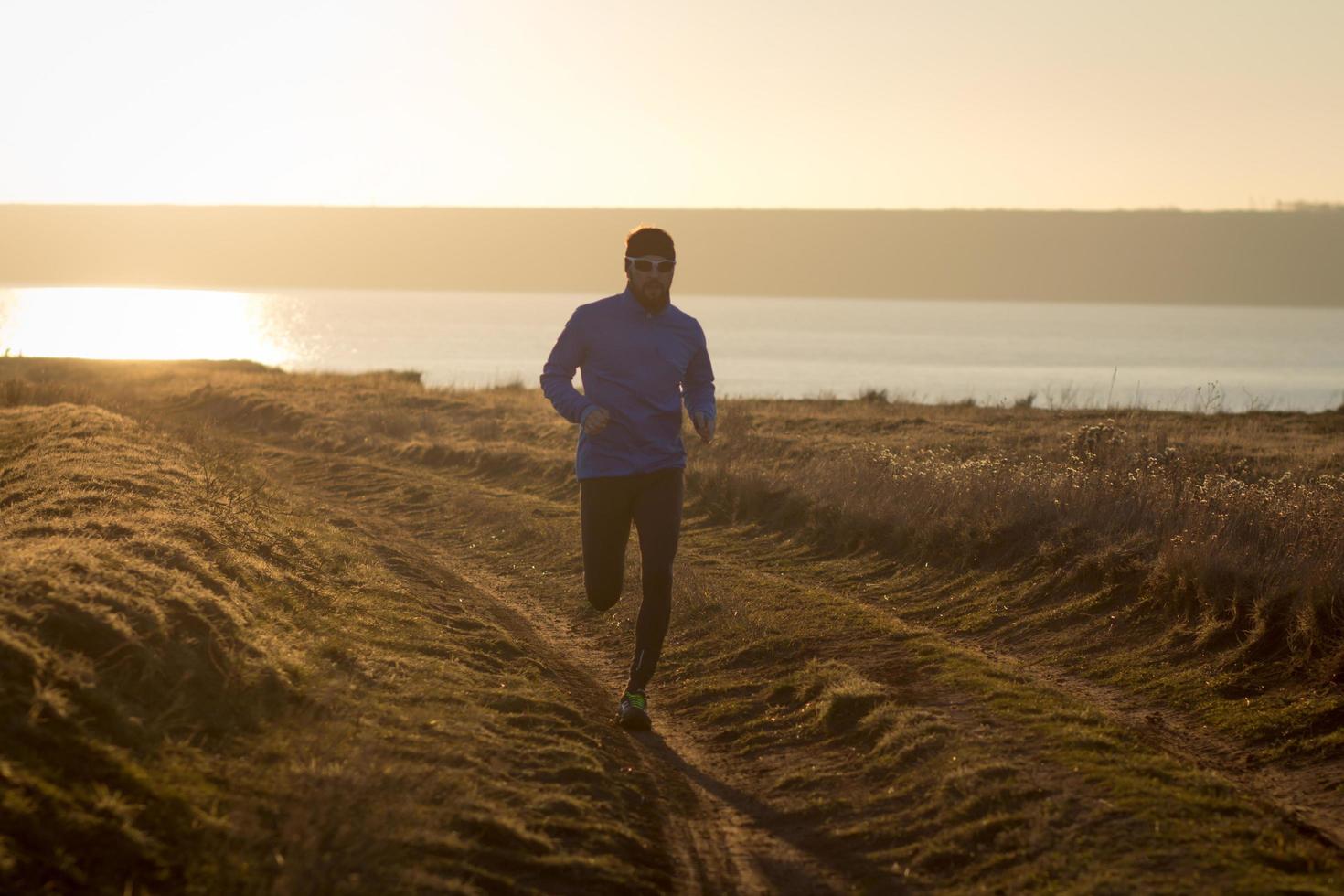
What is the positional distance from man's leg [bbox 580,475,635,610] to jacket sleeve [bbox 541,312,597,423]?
1.33 ft

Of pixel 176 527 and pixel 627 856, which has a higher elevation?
pixel 176 527

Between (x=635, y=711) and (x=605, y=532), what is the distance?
1.00 metres

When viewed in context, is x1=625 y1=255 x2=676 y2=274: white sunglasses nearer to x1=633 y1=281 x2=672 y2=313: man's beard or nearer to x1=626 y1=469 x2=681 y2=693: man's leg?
x1=633 y1=281 x2=672 y2=313: man's beard

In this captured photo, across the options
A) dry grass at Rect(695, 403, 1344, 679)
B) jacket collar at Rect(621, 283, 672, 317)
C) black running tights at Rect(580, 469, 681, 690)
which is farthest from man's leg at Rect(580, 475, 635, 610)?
dry grass at Rect(695, 403, 1344, 679)

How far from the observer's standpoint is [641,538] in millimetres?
7121

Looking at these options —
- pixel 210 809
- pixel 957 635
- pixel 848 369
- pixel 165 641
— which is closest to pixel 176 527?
pixel 165 641

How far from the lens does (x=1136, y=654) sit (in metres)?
8.32

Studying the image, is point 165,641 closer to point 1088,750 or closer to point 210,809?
point 210,809

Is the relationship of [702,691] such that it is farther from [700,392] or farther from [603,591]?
[700,392]

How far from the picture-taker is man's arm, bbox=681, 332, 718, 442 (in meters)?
7.20

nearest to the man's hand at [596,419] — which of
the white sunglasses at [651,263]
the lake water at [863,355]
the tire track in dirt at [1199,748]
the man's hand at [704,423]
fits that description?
the man's hand at [704,423]

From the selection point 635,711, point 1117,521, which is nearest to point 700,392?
point 635,711

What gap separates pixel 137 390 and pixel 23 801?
108ft

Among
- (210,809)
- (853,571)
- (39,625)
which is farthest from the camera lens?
(853,571)
